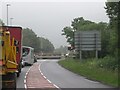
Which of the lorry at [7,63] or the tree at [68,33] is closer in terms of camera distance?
the lorry at [7,63]

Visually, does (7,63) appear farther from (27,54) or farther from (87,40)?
(27,54)

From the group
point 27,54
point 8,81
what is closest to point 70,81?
point 8,81

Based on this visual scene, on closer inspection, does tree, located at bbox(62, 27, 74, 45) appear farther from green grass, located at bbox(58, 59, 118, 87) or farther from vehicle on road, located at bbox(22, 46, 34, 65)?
green grass, located at bbox(58, 59, 118, 87)

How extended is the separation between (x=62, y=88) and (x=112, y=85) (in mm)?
3001

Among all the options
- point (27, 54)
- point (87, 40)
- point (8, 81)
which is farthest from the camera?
point (27, 54)

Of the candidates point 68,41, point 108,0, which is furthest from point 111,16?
point 68,41

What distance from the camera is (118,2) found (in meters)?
41.4

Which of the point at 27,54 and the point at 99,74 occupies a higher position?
the point at 27,54

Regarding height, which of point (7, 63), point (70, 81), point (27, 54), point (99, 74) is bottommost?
point (70, 81)

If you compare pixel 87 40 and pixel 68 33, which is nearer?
pixel 87 40

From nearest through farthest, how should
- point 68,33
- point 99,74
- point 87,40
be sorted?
point 99,74 < point 87,40 < point 68,33

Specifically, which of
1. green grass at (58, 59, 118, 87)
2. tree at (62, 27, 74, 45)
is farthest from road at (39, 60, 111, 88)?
tree at (62, 27, 74, 45)

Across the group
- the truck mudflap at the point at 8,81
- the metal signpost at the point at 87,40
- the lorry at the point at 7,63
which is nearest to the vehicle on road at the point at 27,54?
the metal signpost at the point at 87,40

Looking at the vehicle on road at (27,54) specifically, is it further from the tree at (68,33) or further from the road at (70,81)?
the tree at (68,33)
